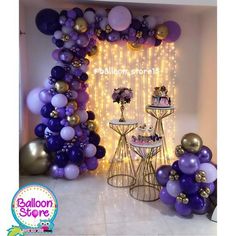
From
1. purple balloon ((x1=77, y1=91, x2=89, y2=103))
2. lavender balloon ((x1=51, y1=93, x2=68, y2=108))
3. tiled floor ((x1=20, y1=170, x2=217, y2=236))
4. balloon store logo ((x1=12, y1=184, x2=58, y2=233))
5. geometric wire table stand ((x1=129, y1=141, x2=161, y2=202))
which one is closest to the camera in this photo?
balloon store logo ((x1=12, y1=184, x2=58, y2=233))

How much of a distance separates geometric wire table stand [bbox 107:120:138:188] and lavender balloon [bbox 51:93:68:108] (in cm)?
56

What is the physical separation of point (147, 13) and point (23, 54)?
171 cm

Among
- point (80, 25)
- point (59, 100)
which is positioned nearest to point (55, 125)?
point (59, 100)

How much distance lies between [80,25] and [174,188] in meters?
1.98

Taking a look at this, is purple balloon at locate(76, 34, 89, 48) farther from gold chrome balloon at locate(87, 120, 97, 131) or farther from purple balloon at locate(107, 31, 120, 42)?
gold chrome balloon at locate(87, 120, 97, 131)

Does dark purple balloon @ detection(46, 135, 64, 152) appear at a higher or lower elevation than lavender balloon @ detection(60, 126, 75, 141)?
lower

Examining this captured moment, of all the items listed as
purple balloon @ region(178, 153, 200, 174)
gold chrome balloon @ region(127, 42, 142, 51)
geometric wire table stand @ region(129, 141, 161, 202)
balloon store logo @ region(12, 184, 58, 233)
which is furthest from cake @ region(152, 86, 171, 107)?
balloon store logo @ region(12, 184, 58, 233)

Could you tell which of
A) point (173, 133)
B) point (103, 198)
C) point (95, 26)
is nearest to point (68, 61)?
point (95, 26)

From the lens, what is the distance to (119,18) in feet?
9.94

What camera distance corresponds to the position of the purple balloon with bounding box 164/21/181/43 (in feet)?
11.5

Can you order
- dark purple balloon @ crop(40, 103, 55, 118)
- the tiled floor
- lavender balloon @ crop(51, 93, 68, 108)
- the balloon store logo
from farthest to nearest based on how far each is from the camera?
1. dark purple balloon @ crop(40, 103, 55, 118)
2. lavender balloon @ crop(51, 93, 68, 108)
3. the tiled floor
4. the balloon store logo

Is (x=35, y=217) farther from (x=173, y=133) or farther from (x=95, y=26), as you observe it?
(x=173, y=133)

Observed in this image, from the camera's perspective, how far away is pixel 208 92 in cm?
370

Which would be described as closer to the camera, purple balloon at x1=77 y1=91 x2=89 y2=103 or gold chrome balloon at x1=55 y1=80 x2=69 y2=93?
gold chrome balloon at x1=55 y1=80 x2=69 y2=93
